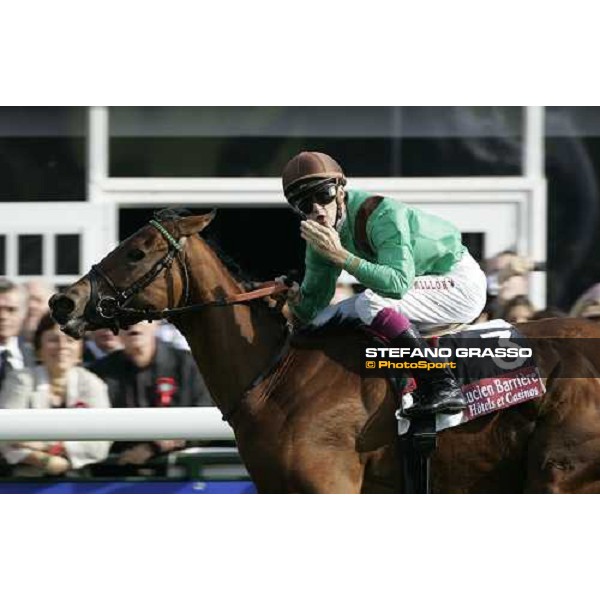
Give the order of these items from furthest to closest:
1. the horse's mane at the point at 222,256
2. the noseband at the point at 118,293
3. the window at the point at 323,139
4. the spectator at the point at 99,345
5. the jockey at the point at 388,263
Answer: the spectator at the point at 99,345
the window at the point at 323,139
the horse's mane at the point at 222,256
the noseband at the point at 118,293
the jockey at the point at 388,263

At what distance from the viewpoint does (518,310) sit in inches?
222

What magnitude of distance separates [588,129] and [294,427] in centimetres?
197

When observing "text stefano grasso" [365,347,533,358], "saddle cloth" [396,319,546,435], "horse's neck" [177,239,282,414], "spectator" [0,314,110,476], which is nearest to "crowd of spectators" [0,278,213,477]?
"spectator" [0,314,110,476]

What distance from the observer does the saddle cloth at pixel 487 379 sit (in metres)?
5.27

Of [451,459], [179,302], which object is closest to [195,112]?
[179,302]

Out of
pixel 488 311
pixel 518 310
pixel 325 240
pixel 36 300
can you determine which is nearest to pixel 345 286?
pixel 325 240

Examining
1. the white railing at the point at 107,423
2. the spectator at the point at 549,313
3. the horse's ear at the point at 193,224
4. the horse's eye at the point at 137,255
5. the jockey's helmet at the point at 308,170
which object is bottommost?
the white railing at the point at 107,423

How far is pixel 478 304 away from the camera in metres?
5.43

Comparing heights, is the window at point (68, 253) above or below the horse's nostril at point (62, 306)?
above

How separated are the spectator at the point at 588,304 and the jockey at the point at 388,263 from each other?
0.49 meters

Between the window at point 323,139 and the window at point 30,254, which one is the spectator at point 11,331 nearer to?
the window at point 30,254

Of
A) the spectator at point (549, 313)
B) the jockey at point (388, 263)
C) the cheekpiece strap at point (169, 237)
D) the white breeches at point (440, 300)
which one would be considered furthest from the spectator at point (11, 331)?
the spectator at point (549, 313)

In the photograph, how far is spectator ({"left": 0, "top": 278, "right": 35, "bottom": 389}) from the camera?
5.82 metres
